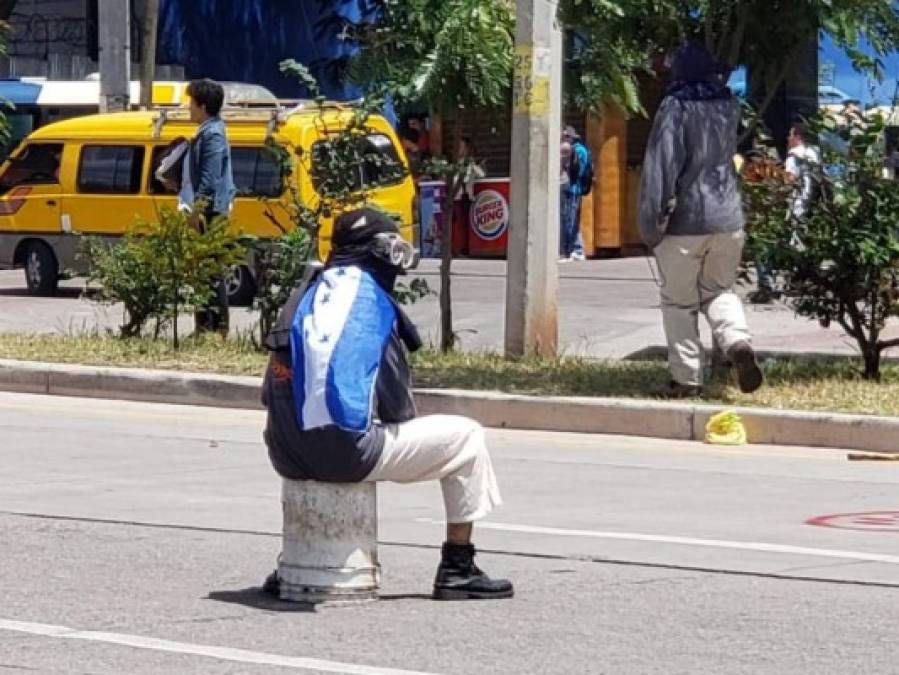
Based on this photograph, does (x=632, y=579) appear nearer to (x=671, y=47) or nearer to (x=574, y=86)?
(x=671, y=47)

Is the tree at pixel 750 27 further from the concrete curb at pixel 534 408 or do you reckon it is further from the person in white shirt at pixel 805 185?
the concrete curb at pixel 534 408

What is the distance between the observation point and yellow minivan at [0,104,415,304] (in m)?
22.5

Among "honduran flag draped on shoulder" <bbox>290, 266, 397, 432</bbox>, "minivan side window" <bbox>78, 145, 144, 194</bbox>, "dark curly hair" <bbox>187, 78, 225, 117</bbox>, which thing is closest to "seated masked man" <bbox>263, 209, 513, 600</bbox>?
"honduran flag draped on shoulder" <bbox>290, 266, 397, 432</bbox>

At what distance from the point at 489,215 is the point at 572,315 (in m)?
8.88

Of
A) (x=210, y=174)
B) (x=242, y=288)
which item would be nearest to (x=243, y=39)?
(x=242, y=288)

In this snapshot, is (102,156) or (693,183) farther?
(102,156)

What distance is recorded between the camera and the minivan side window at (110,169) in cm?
2345

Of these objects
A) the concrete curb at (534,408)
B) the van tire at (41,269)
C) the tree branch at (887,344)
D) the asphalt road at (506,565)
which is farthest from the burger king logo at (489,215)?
the asphalt road at (506,565)

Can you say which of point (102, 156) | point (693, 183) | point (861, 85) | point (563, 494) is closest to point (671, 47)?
point (693, 183)

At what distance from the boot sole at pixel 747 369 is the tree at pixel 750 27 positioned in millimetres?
1879

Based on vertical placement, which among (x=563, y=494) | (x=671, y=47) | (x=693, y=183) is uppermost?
(x=671, y=47)

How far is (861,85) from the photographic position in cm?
2264

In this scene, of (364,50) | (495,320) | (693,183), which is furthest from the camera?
(495,320)

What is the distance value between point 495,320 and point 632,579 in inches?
436
